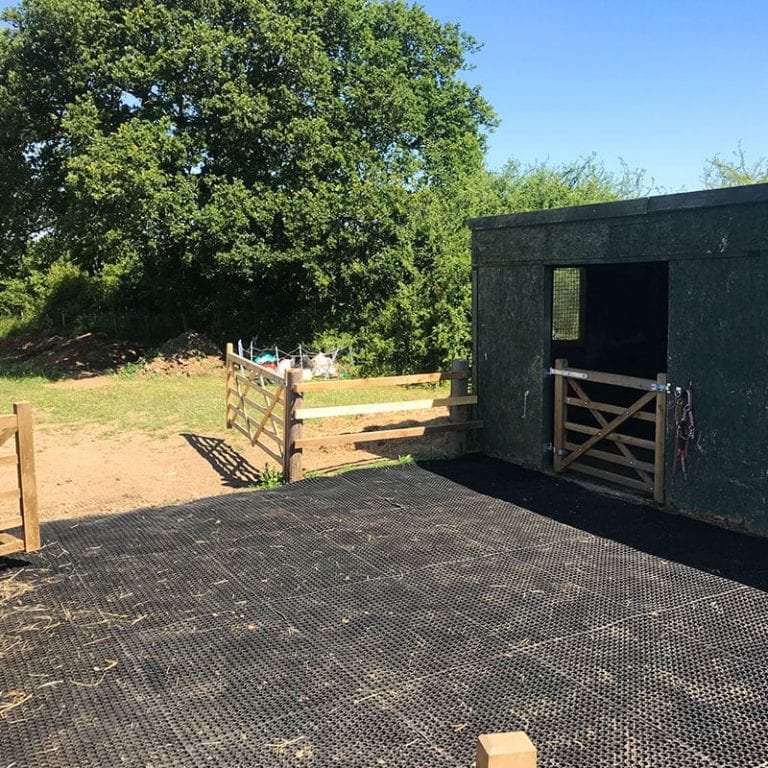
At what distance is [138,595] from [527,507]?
3.43 metres

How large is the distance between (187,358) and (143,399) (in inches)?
184

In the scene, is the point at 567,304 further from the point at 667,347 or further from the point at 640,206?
the point at 640,206

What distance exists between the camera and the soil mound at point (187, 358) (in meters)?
19.1

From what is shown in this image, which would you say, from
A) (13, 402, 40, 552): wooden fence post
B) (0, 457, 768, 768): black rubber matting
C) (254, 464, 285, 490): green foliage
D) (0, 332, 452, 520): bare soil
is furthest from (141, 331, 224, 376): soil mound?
(13, 402, 40, 552): wooden fence post

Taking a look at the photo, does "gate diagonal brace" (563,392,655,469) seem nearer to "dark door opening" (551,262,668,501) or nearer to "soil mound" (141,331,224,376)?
"dark door opening" (551,262,668,501)

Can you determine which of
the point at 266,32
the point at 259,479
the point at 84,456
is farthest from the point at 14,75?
the point at 259,479

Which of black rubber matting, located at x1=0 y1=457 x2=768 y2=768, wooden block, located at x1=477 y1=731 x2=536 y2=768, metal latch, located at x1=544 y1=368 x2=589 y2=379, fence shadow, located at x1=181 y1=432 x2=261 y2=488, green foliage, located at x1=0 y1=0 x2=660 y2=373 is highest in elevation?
green foliage, located at x1=0 y1=0 x2=660 y2=373

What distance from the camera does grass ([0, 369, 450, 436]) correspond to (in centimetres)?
1237

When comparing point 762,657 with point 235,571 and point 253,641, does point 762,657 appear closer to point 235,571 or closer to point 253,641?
point 253,641

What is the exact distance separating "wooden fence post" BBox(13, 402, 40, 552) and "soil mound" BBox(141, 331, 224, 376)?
1378cm

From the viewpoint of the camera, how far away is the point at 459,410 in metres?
8.80

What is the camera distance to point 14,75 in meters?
17.2

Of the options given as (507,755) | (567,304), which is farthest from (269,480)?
(507,755)

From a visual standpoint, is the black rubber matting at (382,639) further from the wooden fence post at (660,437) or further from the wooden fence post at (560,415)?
the wooden fence post at (560,415)
